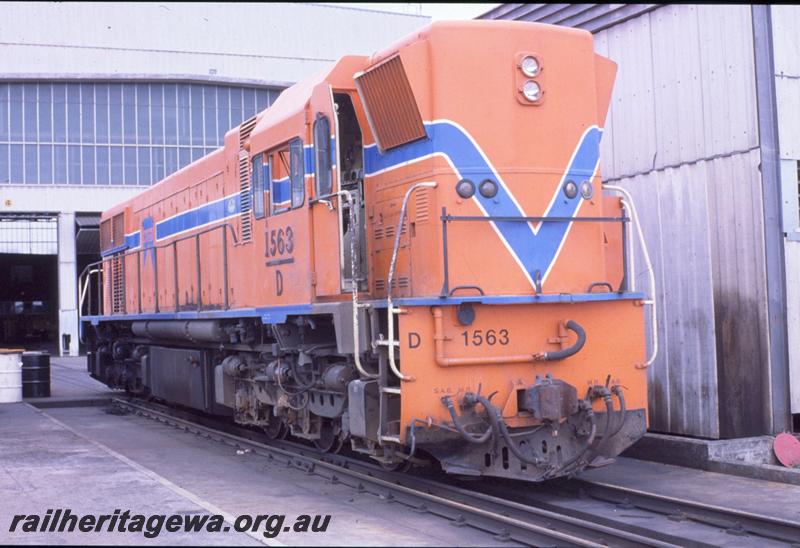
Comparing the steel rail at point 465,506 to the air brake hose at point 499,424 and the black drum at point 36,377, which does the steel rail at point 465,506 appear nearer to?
the air brake hose at point 499,424

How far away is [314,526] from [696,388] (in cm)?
530

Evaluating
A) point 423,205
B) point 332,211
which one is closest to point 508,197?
point 423,205

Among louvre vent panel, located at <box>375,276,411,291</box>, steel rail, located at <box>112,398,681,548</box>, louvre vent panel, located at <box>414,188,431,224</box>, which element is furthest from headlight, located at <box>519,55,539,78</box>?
steel rail, located at <box>112,398,681,548</box>

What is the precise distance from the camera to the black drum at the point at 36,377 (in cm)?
1864

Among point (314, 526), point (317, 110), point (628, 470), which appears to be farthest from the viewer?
point (628, 470)

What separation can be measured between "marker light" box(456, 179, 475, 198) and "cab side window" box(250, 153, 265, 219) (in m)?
2.98

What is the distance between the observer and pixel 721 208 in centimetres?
1008

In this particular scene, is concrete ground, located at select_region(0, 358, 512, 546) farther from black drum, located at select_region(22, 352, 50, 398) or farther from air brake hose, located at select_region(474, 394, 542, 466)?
A: black drum, located at select_region(22, 352, 50, 398)

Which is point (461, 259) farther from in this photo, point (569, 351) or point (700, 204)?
point (700, 204)

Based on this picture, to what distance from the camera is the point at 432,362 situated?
7449mm

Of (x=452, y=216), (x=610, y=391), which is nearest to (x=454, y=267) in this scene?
(x=452, y=216)

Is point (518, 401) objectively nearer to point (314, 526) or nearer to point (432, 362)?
point (432, 362)

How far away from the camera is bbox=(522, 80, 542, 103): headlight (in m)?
8.14

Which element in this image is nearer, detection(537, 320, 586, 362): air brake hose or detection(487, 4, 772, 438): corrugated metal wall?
detection(537, 320, 586, 362): air brake hose
